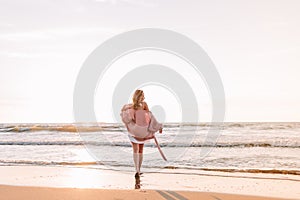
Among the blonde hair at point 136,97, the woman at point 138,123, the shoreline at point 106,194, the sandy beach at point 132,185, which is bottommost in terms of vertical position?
the shoreline at point 106,194

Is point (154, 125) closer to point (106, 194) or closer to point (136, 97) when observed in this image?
point (136, 97)

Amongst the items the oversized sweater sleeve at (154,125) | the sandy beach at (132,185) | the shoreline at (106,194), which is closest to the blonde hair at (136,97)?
the oversized sweater sleeve at (154,125)

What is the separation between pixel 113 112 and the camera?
1088 cm

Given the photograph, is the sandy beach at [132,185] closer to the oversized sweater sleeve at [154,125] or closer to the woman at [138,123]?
the woman at [138,123]

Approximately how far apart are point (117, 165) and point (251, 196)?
631 centimetres

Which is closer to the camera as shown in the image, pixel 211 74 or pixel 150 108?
pixel 150 108

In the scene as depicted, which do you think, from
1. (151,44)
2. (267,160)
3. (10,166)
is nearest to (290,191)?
(267,160)

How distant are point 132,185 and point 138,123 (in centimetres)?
154

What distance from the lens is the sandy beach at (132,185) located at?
720cm

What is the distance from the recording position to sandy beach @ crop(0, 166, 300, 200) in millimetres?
7203

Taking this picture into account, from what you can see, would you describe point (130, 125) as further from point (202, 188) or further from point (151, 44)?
point (151, 44)

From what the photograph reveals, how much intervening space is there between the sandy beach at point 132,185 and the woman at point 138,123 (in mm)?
699

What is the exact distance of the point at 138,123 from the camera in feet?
30.3

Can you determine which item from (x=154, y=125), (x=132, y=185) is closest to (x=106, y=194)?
(x=132, y=185)
